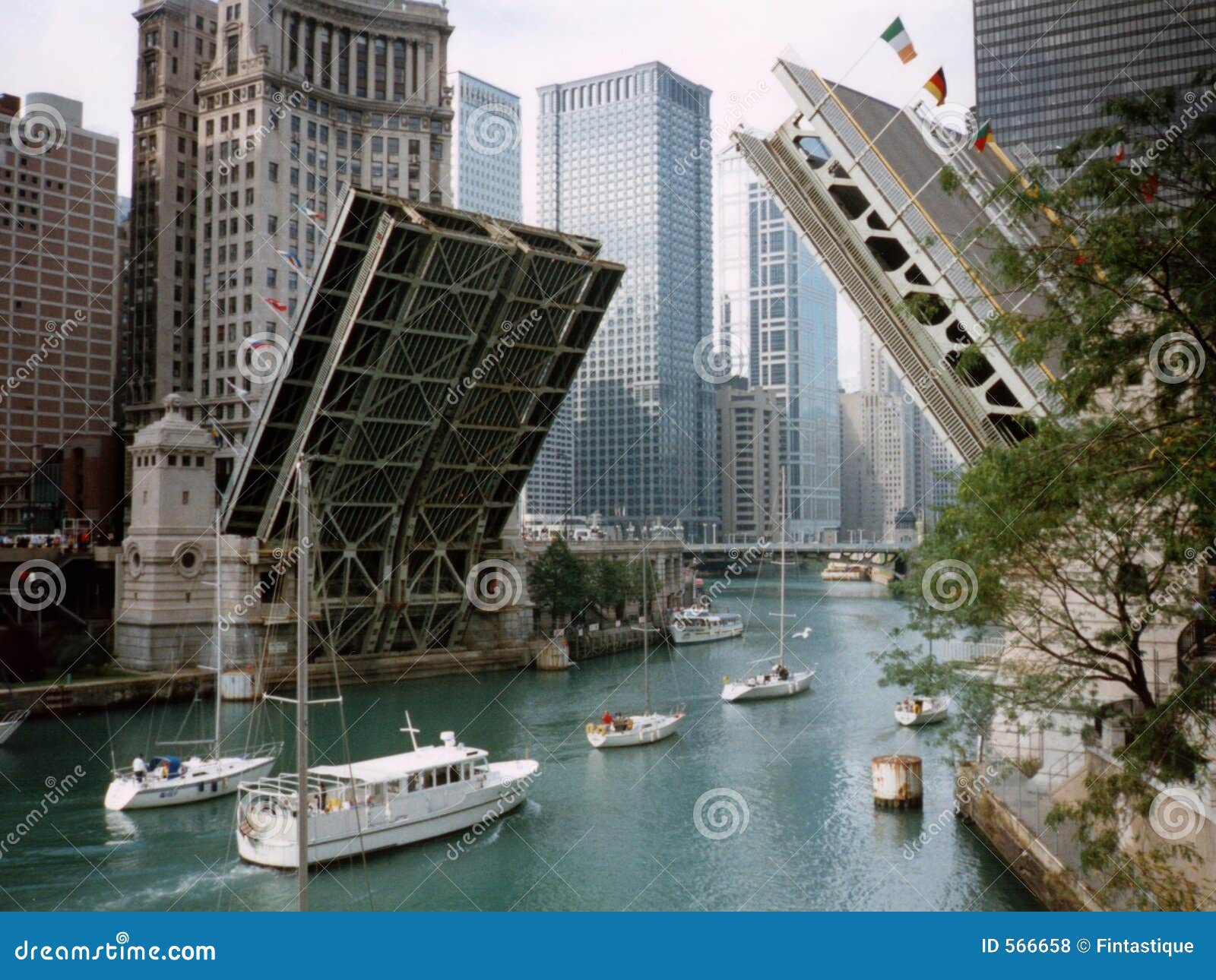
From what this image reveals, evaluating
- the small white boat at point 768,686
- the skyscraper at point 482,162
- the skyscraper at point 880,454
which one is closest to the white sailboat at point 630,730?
the small white boat at point 768,686

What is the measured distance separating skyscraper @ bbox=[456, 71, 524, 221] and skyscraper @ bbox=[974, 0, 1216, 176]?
16.5 metres

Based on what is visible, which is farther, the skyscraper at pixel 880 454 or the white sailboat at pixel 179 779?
the skyscraper at pixel 880 454

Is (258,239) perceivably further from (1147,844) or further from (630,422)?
A: (1147,844)

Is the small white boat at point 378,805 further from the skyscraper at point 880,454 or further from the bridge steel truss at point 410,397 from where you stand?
the skyscraper at point 880,454

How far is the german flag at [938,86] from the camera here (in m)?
9.28

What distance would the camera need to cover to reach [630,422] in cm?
3634

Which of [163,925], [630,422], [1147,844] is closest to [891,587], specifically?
[1147,844]

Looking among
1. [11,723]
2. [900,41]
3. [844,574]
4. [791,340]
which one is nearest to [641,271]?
[791,340]

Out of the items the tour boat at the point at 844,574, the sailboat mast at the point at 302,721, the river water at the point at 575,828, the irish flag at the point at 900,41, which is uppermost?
the irish flag at the point at 900,41

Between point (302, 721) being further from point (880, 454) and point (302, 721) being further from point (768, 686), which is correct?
point (880, 454)

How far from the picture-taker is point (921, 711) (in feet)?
51.6

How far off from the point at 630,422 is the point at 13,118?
2320 cm

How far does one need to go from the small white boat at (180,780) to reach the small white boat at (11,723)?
2.20m

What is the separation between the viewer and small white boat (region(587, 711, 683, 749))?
15438 millimetres
